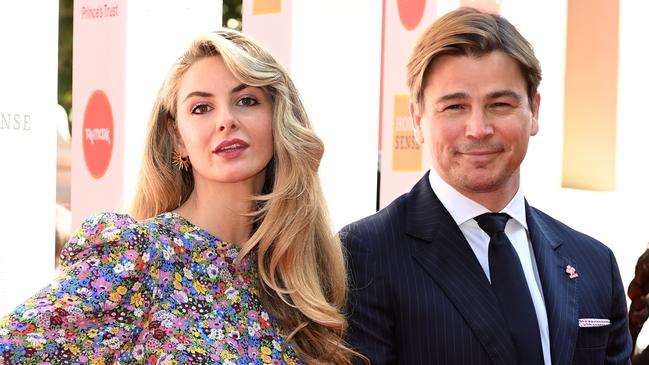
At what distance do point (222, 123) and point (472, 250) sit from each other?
747mm

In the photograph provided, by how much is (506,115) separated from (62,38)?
8.28 m

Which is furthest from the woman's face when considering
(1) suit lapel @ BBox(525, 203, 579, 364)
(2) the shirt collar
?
(1) suit lapel @ BBox(525, 203, 579, 364)

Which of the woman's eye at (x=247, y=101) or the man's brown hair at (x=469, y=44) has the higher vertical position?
the man's brown hair at (x=469, y=44)

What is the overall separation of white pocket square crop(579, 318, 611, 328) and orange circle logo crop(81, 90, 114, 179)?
323cm

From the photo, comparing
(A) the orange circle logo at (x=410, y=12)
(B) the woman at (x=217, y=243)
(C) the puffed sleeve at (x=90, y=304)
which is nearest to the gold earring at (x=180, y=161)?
(B) the woman at (x=217, y=243)

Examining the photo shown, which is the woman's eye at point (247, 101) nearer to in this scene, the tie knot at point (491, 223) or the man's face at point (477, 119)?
the man's face at point (477, 119)

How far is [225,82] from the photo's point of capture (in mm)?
2799

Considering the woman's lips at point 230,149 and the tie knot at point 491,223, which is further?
the tie knot at point 491,223

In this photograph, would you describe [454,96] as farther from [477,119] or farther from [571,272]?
[571,272]

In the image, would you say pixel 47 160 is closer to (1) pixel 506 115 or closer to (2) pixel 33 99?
(2) pixel 33 99

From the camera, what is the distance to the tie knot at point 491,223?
292 centimetres

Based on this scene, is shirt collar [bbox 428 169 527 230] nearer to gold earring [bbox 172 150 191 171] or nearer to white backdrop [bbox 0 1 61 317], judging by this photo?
gold earring [bbox 172 150 191 171]

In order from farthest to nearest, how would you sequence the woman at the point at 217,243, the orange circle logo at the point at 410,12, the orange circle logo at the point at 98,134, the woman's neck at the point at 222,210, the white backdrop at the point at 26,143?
the orange circle logo at the point at 98,134, the white backdrop at the point at 26,143, the orange circle logo at the point at 410,12, the woman's neck at the point at 222,210, the woman at the point at 217,243

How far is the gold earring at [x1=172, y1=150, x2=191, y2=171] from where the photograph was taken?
294 centimetres
